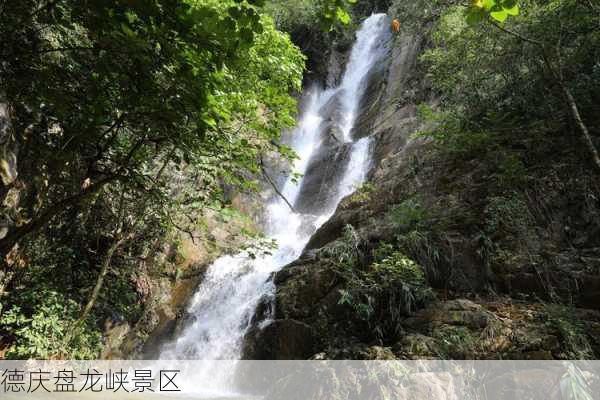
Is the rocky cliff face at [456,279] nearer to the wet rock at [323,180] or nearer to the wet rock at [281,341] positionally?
the wet rock at [281,341]

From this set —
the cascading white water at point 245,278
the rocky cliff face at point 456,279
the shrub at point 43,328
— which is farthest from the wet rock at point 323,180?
the shrub at point 43,328

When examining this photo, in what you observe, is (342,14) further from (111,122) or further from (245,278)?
(245,278)

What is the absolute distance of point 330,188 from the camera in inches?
630

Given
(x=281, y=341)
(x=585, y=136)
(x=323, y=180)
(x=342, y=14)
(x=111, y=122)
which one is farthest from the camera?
(x=323, y=180)

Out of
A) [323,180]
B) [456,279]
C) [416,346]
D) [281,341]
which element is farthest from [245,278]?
[416,346]

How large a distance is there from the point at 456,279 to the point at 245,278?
6.48 m

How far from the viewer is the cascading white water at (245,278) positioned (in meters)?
9.31

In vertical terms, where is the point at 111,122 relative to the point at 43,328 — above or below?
above

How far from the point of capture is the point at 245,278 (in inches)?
440

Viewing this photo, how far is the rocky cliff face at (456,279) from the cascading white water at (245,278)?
133cm

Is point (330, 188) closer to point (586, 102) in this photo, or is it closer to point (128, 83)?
point (586, 102)

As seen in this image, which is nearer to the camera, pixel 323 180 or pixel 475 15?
pixel 475 15

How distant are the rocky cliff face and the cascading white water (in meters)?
1.33

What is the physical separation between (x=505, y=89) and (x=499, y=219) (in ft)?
10.2
